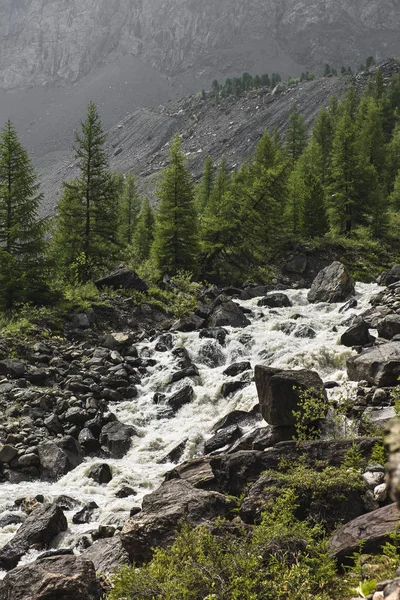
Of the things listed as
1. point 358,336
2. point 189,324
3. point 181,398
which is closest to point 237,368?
point 181,398

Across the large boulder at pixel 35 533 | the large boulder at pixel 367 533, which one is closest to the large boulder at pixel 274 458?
the large boulder at pixel 367 533

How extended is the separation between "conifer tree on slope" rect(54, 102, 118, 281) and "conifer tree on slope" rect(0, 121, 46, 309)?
7.01 meters

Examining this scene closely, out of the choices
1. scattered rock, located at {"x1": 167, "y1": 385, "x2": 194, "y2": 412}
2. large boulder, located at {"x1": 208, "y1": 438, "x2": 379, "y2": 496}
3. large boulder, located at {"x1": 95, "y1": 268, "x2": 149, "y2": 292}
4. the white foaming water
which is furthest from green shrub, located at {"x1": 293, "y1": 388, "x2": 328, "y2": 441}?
large boulder, located at {"x1": 95, "y1": 268, "x2": 149, "y2": 292}

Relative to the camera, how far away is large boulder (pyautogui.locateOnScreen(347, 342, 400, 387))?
12242 millimetres

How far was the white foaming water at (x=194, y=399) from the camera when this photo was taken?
38.0ft

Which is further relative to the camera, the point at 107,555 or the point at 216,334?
the point at 216,334

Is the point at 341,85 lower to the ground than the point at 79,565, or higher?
higher

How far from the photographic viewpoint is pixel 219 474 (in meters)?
9.51

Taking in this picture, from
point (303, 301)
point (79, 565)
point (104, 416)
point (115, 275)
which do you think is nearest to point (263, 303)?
point (303, 301)

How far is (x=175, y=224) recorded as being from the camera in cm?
3127

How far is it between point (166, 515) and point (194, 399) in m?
8.19

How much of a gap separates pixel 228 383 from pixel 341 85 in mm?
153258

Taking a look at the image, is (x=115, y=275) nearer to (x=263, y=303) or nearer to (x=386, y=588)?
(x=263, y=303)

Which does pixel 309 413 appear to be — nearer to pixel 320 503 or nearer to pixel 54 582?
pixel 320 503
